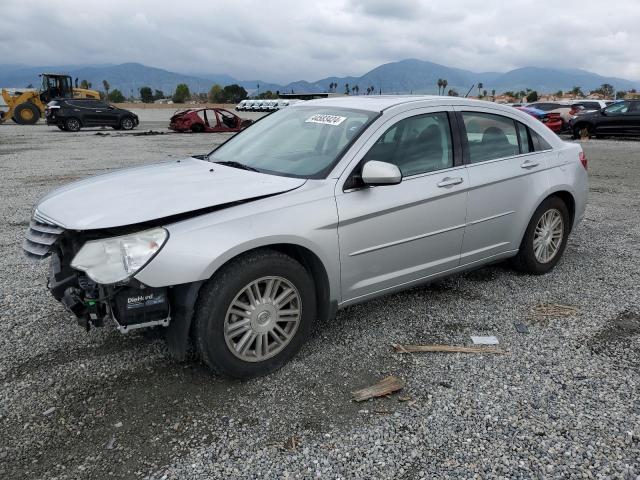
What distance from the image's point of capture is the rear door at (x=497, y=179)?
163 inches

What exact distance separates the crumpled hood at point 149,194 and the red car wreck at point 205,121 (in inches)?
813

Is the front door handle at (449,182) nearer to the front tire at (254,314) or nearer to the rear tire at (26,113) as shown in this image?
the front tire at (254,314)

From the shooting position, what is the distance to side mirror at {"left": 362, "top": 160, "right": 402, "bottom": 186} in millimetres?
3256

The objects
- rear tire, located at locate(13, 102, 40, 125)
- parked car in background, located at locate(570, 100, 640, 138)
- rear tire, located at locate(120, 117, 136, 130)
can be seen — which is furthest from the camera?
rear tire, located at locate(13, 102, 40, 125)

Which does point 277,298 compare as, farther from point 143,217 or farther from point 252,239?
point 143,217

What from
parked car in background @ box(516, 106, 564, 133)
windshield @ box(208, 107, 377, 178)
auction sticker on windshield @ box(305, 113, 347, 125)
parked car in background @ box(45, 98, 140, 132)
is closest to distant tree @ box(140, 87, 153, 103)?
parked car in background @ box(45, 98, 140, 132)

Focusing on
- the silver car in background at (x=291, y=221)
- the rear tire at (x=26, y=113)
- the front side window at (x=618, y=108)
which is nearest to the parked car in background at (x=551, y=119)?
the front side window at (x=618, y=108)

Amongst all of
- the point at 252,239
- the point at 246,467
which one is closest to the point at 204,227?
the point at 252,239

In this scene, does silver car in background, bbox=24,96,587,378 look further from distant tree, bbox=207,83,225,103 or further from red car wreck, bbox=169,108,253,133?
distant tree, bbox=207,83,225,103

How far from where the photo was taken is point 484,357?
3484mm

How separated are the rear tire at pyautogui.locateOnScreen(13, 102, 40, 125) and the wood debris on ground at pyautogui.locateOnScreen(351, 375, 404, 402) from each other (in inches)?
1284

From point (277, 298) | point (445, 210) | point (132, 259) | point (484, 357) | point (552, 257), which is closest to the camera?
point (132, 259)

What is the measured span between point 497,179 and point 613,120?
Result: 1924 centimetres

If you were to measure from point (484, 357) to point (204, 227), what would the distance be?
2.06 meters
